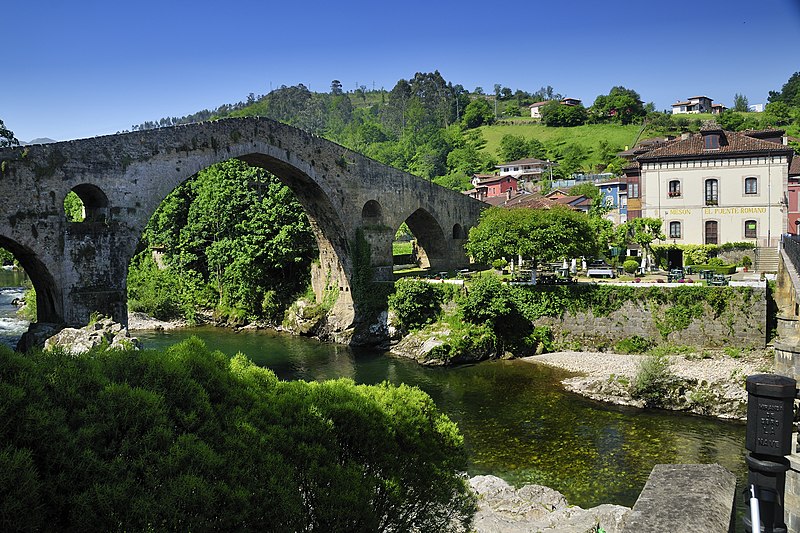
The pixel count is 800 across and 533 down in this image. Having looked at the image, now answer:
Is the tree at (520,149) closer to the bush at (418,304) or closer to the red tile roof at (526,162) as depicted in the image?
the red tile roof at (526,162)

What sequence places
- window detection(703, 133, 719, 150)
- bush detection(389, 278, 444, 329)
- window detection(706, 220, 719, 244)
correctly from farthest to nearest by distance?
window detection(706, 220, 719, 244) → window detection(703, 133, 719, 150) → bush detection(389, 278, 444, 329)

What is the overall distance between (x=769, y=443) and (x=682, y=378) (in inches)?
653

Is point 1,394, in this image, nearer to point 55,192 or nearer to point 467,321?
point 55,192

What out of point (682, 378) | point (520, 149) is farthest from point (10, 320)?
point (520, 149)

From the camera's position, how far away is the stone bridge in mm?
18109

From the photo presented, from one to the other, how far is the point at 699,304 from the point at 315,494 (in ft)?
66.7

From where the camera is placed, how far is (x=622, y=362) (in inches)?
920

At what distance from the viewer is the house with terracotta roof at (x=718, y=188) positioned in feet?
105

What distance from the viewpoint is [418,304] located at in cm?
2898

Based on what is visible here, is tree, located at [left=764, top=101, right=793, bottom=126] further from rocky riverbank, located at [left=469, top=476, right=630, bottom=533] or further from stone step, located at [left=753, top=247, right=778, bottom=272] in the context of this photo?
rocky riverbank, located at [left=469, top=476, right=630, bottom=533]

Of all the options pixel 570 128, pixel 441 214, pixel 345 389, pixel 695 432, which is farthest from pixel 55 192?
pixel 570 128

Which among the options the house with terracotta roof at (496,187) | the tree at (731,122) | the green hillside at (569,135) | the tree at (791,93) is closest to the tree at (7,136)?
the house with terracotta roof at (496,187)

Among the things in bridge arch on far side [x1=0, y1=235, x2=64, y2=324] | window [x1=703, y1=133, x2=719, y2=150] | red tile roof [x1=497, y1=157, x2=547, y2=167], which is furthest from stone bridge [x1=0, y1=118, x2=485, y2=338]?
red tile roof [x1=497, y1=157, x2=547, y2=167]

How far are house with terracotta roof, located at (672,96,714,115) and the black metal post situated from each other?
103 metres
